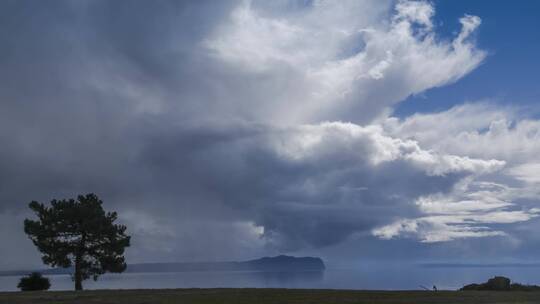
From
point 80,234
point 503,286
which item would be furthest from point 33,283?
point 503,286

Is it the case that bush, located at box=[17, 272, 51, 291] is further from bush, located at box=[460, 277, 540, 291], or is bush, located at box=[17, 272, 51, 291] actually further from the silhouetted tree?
bush, located at box=[460, 277, 540, 291]

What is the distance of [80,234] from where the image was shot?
65.0 m

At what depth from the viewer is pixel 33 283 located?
224ft

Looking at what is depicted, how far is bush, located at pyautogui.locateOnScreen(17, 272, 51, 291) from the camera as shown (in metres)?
67.9

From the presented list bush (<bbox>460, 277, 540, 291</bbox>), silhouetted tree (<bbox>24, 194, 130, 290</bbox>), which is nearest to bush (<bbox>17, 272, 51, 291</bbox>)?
silhouetted tree (<bbox>24, 194, 130, 290</bbox>)

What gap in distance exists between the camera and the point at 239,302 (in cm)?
3822

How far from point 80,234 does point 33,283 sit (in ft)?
33.3

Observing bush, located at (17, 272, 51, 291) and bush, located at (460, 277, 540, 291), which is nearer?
bush, located at (460, 277, 540, 291)

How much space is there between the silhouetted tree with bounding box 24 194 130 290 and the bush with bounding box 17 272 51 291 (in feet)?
17.7

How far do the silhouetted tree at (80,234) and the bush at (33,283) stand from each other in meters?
5.40

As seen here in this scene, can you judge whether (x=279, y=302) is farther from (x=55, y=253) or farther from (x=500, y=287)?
(x=55, y=253)

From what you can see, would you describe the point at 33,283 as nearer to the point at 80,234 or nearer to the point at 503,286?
the point at 80,234

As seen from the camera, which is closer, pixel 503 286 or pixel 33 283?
pixel 503 286

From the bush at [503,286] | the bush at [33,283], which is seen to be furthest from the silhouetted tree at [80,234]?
the bush at [503,286]
